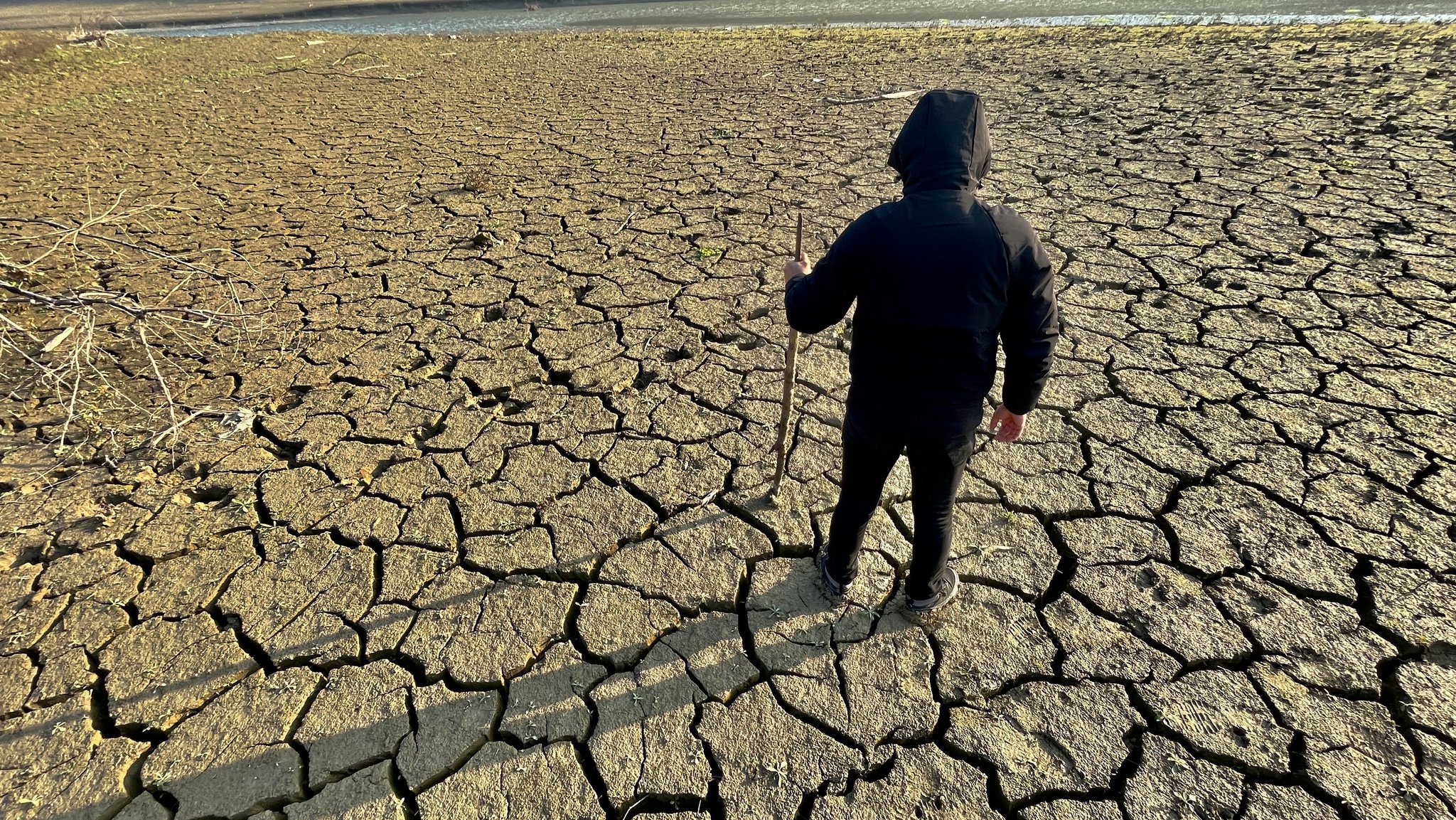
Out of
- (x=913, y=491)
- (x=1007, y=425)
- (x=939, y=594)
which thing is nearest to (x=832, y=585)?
(x=939, y=594)

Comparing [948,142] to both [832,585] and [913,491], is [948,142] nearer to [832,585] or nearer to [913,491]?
[913,491]

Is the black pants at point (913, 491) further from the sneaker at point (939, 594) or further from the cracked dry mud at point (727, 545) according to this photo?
the cracked dry mud at point (727, 545)

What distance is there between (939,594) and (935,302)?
1094 millimetres

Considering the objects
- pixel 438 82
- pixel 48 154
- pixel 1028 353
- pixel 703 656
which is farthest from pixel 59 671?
pixel 438 82

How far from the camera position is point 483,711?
6.47 ft

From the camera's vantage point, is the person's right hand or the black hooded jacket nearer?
the black hooded jacket

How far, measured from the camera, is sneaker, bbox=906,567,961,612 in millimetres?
2162

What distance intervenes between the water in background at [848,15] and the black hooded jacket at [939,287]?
1353 cm

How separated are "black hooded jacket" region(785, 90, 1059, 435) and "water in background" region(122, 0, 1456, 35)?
13.5 meters

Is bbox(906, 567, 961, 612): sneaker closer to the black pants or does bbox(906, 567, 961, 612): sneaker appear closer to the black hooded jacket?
the black pants

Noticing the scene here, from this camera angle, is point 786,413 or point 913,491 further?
point 786,413

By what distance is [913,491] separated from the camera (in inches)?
75.6

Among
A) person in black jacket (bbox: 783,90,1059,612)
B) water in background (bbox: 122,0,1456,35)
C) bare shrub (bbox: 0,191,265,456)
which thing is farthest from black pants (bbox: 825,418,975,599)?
water in background (bbox: 122,0,1456,35)

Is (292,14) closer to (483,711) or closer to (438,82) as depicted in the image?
(438,82)
